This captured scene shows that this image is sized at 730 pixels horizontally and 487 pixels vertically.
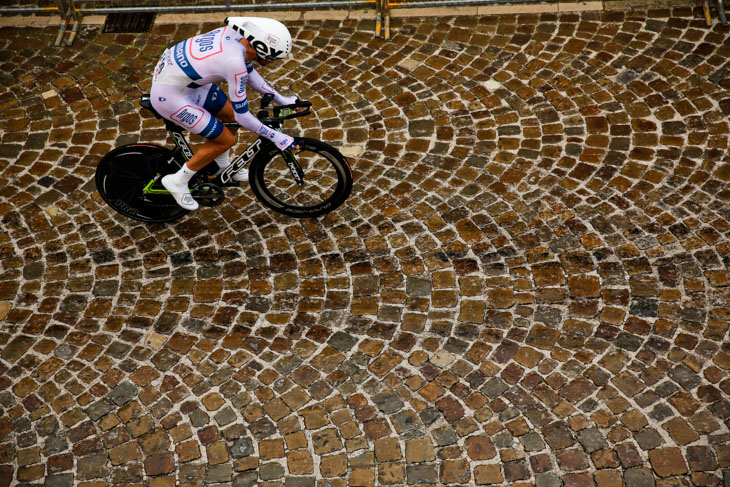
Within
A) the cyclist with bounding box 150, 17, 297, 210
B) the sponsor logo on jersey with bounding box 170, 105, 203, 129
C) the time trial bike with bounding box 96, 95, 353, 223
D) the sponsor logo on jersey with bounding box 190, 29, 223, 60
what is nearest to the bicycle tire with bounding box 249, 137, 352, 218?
the time trial bike with bounding box 96, 95, 353, 223

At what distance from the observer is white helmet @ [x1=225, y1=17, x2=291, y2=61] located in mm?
5539

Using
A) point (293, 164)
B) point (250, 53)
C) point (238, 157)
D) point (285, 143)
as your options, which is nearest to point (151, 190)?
point (238, 157)

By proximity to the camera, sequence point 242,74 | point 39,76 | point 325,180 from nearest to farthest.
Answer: point 242,74
point 325,180
point 39,76

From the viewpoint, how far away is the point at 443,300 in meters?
5.99

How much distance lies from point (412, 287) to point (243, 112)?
2.00 meters

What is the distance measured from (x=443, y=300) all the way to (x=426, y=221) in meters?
1.02

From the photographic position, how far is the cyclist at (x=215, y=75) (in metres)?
5.60

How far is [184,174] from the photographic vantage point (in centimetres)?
637

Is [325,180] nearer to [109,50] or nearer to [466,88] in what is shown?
[466,88]

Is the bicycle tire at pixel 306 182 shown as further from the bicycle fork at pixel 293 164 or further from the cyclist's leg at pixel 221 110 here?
the cyclist's leg at pixel 221 110

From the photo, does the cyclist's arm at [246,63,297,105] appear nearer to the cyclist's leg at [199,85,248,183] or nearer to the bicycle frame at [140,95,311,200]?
the bicycle frame at [140,95,311,200]

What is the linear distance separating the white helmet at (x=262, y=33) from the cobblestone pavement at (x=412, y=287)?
1816 mm

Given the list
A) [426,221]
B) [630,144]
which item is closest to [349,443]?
[426,221]

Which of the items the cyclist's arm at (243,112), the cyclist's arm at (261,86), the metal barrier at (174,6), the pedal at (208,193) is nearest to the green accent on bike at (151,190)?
the pedal at (208,193)
